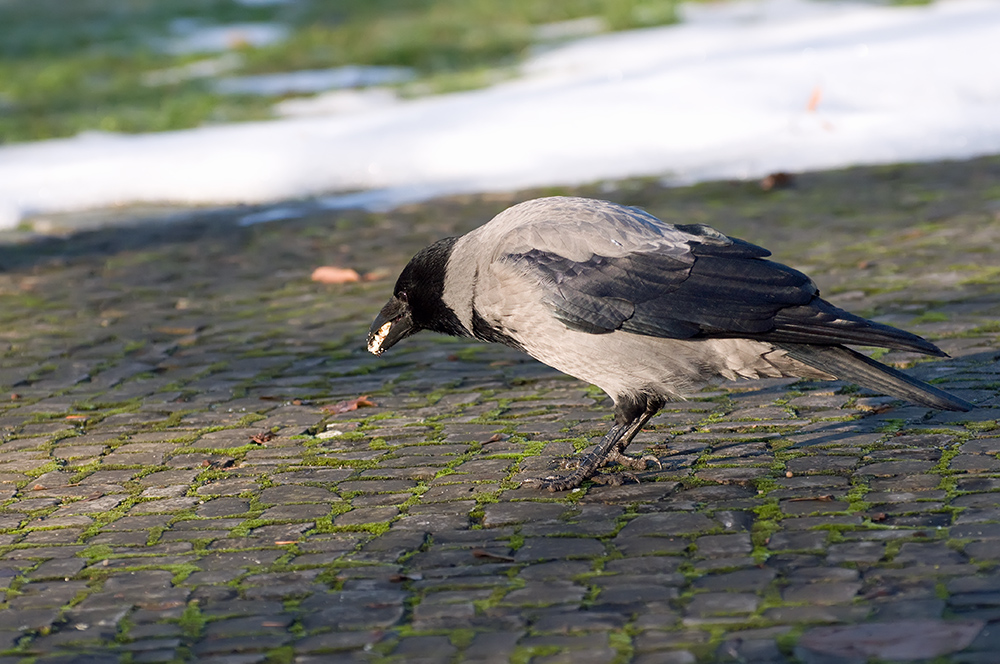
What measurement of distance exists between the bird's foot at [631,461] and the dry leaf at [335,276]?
391cm

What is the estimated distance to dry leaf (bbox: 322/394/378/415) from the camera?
19.5 feet

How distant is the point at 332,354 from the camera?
6883 mm

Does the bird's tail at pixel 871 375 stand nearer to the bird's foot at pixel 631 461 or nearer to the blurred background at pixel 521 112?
the bird's foot at pixel 631 461

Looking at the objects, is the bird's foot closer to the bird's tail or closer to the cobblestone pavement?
the cobblestone pavement

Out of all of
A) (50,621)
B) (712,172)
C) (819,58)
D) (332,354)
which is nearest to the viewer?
(50,621)

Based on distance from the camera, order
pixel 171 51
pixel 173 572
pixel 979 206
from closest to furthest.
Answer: pixel 173 572
pixel 979 206
pixel 171 51

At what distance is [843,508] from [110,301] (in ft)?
18.5

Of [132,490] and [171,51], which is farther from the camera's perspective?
[171,51]

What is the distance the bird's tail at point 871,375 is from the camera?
439 centimetres

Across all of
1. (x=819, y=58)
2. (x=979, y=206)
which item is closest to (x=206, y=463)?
(x=979, y=206)

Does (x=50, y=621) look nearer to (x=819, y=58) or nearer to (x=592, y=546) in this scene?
(x=592, y=546)

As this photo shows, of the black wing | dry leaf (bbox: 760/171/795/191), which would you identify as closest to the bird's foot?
the black wing

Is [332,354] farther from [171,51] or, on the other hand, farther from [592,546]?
[171,51]

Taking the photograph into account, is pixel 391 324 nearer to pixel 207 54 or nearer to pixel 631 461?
pixel 631 461
